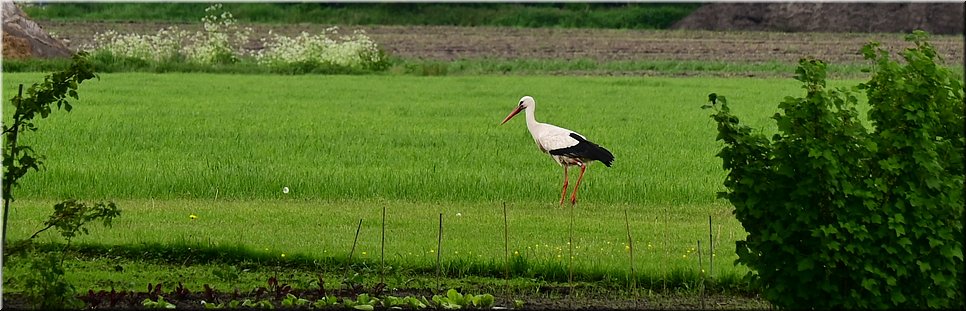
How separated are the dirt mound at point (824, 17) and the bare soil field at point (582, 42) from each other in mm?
5903

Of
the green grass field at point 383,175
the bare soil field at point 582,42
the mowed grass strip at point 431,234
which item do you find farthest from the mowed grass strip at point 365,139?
the bare soil field at point 582,42

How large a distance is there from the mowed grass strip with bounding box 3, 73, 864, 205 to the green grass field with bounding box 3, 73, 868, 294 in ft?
0.14

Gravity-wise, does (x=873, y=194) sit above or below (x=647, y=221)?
above

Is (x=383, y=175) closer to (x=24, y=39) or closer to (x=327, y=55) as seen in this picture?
(x=24, y=39)

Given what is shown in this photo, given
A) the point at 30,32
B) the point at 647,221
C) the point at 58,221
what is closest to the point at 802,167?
the point at 58,221

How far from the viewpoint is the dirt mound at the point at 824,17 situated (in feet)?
194

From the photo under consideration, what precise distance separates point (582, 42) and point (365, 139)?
3120cm

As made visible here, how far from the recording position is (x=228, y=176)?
47.9 feet

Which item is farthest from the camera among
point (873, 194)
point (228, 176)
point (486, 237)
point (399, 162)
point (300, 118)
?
point (300, 118)

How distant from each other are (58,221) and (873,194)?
4.36 m

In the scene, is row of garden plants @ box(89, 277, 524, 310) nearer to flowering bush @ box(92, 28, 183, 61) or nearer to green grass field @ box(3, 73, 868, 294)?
green grass field @ box(3, 73, 868, 294)

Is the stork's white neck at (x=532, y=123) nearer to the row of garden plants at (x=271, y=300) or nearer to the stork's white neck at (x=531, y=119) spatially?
the stork's white neck at (x=531, y=119)

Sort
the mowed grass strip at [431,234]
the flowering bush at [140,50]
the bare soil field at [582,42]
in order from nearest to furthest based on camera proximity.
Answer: the mowed grass strip at [431,234], the flowering bush at [140,50], the bare soil field at [582,42]

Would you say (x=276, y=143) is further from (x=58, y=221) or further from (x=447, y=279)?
(x=58, y=221)
